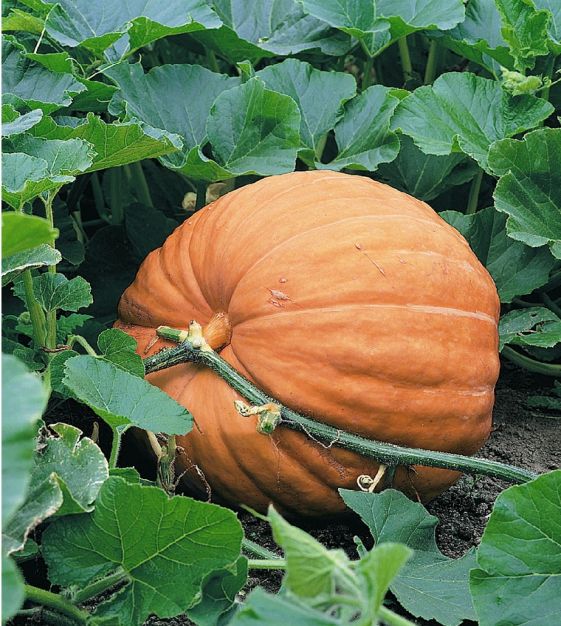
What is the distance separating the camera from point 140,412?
50.7 inches

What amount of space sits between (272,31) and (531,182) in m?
0.78

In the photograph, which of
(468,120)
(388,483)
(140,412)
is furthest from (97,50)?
(388,483)

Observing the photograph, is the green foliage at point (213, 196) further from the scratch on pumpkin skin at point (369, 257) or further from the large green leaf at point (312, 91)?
the scratch on pumpkin skin at point (369, 257)

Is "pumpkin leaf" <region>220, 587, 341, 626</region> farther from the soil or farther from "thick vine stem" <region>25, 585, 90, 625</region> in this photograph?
the soil

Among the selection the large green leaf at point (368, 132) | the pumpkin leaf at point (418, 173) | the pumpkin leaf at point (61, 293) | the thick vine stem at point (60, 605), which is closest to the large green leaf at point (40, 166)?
the pumpkin leaf at point (61, 293)

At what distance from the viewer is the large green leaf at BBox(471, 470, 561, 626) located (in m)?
1.17

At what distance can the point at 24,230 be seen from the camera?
0.85 m

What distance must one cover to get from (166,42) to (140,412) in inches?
54.7

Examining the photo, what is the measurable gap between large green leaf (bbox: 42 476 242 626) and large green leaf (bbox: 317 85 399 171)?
100 cm

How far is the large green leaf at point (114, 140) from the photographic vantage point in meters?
1.50

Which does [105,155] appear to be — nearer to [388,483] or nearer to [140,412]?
[140,412]

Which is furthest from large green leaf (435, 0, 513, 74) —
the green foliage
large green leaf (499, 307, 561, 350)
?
large green leaf (499, 307, 561, 350)

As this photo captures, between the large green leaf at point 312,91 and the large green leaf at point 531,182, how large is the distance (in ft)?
1.25

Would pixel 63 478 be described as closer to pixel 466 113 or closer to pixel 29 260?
pixel 29 260
